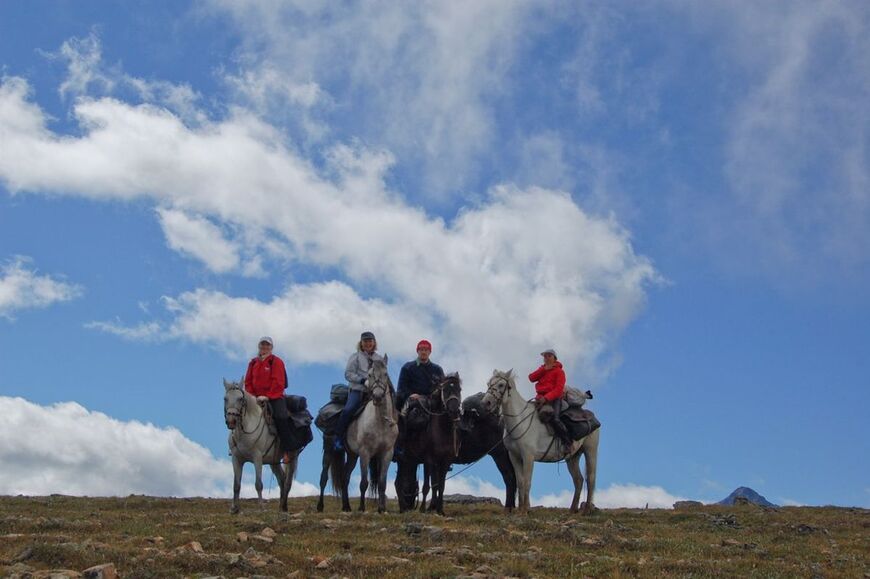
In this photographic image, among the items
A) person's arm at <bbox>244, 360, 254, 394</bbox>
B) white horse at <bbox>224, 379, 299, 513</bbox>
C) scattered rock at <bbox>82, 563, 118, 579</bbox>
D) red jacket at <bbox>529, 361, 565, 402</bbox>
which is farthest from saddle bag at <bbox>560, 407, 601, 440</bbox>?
scattered rock at <bbox>82, 563, 118, 579</bbox>

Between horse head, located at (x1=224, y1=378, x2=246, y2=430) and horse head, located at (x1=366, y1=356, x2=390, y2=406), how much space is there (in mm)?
3113

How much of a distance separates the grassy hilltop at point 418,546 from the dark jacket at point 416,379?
350 centimetres

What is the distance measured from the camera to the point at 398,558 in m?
13.5

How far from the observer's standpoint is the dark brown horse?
2106 cm

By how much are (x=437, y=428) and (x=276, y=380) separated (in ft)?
13.6

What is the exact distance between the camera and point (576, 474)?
24.3 metres

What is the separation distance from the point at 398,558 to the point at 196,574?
286 cm

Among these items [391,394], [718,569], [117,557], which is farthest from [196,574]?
[391,394]

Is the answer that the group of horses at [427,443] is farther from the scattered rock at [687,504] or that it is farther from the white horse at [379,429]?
the scattered rock at [687,504]

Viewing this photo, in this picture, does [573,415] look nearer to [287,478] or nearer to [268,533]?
[287,478]

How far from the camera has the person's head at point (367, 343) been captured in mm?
21469

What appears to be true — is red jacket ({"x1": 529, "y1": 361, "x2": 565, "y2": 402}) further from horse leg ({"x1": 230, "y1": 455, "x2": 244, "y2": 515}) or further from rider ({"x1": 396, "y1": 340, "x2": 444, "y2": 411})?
horse leg ({"x1": 230, "y1": 455, "x2": 244, "y2": 515})

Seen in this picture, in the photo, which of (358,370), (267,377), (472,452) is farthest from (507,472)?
(267,377)

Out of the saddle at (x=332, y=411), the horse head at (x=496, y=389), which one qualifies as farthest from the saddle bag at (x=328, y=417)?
the horse head at (x=496, y=389)
